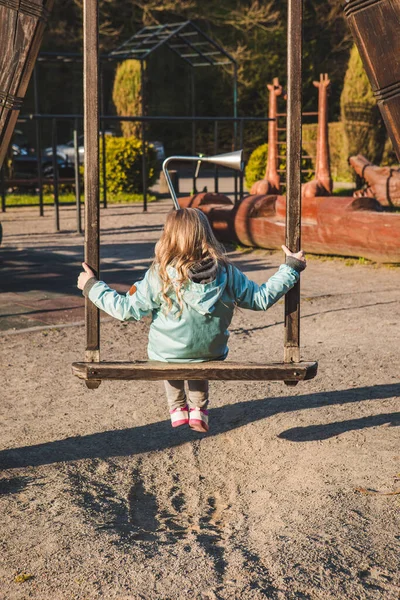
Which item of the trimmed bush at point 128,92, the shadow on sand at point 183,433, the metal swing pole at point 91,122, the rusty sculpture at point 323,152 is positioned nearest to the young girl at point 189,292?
the metal swing pole at point 91,122

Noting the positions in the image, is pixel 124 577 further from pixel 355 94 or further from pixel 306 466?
pixel 355 94

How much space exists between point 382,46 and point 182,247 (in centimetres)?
108

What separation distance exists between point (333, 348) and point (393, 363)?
58cm

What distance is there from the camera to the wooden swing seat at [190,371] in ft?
11.2

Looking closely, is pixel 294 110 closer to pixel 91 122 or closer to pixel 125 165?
pixel 91 122

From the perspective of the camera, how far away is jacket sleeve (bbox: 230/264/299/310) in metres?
3.55

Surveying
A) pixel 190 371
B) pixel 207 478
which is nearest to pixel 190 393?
pixel 207 478

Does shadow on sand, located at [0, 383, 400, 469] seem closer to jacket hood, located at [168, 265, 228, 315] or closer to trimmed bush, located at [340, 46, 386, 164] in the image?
jacket hood, located at [168, 265, 228, 315]

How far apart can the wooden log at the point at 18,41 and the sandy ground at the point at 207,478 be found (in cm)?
165

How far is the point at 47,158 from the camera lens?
2203 cm

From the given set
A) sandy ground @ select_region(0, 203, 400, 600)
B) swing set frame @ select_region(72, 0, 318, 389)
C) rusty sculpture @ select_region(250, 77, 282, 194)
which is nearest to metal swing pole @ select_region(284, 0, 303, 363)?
swing set frame @ select_region(72, 0, 318, 389)

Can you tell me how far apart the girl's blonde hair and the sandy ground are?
868 millimetres

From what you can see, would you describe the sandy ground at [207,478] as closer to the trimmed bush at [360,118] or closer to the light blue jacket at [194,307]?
the light blue jacket at [194,307]

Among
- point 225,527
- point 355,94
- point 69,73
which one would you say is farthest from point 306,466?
point 69,73
